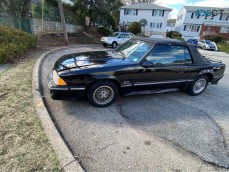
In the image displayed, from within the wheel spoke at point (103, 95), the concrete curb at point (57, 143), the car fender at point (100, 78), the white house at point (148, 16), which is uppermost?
the white house at point (148, 16)

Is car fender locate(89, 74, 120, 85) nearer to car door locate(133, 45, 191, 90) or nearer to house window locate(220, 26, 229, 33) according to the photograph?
car door locate(133, 45, 191, 90)

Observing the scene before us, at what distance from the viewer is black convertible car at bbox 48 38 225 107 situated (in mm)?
3316

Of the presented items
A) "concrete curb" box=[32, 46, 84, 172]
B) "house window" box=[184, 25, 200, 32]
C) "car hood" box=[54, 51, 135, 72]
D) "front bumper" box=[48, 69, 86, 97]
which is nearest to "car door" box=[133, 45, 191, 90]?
"car hood" box=[54, 51, 135, 72]

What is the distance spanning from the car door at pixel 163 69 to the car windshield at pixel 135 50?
0.15m

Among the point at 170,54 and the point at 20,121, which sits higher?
the point at 170,54

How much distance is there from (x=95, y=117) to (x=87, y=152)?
3.11 ft

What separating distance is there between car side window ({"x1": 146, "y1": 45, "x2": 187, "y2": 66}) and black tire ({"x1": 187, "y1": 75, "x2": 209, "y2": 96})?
848 mm

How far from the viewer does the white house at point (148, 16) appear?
3678cm

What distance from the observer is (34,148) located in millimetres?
2357

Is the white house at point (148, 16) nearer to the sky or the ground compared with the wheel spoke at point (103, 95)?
nearer to the sky

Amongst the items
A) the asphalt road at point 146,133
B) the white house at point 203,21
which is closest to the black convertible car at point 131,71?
the asphalt road at point 146,133

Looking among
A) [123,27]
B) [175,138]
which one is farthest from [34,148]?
[123,27]

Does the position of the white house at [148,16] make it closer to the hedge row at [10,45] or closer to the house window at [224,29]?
the house window at [224,29]

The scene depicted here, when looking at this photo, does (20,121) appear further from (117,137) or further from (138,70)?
(138,70)
